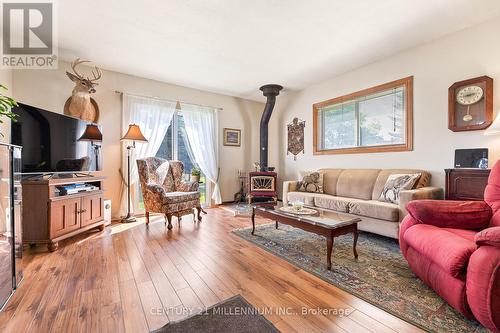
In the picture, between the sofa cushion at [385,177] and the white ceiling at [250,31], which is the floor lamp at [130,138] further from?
the sofa cushion at [385,177]

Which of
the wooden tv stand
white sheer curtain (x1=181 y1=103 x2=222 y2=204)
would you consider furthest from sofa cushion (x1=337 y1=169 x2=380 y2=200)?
the wooden tv stand

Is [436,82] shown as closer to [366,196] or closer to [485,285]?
[366,196]

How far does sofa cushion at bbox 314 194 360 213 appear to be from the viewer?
3.04 metres

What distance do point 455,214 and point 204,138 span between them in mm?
4013

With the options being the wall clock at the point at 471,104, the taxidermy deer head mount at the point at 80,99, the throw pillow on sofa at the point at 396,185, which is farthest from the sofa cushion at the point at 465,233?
the taxidermy deer head mount at the point at 80,99

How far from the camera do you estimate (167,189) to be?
12.1 feet

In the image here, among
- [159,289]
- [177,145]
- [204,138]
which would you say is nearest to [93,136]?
[177,145]

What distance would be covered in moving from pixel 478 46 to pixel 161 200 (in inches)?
170

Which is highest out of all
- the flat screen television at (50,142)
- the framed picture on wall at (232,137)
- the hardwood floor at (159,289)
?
the framed picture on wall at (232,137)

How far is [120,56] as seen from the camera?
3.26 metres

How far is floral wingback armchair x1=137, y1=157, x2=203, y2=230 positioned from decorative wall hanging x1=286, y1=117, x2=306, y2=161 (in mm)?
2358

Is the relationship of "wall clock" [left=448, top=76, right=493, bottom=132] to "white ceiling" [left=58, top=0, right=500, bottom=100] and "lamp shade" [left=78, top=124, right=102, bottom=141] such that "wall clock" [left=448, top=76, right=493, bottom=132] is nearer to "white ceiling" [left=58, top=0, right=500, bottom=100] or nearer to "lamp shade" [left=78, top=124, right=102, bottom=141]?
"white ceiling" [left=58, top=0, right=500, bottom=100]

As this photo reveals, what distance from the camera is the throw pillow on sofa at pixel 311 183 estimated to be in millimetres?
3811

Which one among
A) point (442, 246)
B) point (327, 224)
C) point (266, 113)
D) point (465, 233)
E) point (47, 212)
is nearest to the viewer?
point (442, 246)
